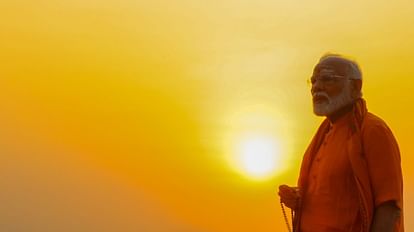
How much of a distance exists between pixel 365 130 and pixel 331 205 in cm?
62

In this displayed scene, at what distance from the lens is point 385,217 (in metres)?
5.11

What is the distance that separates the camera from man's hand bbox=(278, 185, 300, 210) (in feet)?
18.8

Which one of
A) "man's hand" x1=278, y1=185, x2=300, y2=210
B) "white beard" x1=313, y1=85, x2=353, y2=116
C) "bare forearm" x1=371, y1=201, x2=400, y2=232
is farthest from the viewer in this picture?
"man's hand" x1=278, y1=185, x2=300, y2=210

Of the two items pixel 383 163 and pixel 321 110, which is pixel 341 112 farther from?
pixel 383 163

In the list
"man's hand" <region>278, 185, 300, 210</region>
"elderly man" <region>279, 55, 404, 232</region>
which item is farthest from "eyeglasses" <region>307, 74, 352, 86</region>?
"man's hand" <region>278, 185, 300, 210</region>

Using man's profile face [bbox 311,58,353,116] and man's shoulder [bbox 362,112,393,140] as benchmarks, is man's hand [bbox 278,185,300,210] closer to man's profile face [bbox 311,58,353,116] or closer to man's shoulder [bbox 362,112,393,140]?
man's profile face [bbox 311,58,353,116]

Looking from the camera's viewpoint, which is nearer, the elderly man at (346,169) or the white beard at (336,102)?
the elderly man at (346,169)

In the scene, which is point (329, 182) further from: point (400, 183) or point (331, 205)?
point (400, 183)

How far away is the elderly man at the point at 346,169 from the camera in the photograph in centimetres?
515

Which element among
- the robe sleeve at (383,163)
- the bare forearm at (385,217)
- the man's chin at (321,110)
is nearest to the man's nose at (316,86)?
the man's chin at (321,110)

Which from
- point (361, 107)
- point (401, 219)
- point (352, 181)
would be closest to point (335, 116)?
point (361, 107)

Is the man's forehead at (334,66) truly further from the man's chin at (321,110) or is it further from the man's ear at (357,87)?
the man's chin at (321,110)

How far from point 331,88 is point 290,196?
916mm

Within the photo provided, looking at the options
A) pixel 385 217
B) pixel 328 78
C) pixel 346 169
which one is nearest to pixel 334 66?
pixel 328 78
